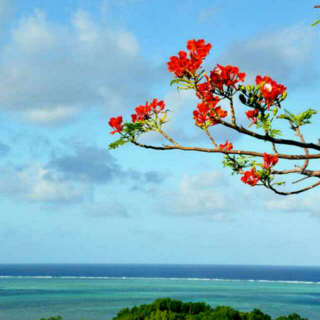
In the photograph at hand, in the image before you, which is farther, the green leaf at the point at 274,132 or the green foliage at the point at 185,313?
the green foliage at the point at 185,313

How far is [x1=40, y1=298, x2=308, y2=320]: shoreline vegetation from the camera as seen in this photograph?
42.7 feet

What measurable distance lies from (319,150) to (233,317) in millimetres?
9581

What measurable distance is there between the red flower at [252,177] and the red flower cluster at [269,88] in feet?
3.71

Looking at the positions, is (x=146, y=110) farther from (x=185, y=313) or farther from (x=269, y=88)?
(x=185, y=313)

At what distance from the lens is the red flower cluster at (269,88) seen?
Answer: 5293 mm

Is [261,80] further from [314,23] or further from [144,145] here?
[144,145]

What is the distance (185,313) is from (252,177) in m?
9.54

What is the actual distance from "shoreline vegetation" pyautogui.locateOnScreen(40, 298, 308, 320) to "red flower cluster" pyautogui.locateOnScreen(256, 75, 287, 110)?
29.5 ft

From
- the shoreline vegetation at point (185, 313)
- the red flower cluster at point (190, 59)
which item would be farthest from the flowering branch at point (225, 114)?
the shoreline vegetation at point (185, 313)

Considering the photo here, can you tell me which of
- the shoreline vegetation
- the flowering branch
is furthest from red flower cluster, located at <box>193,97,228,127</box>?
the shoreline vegetation

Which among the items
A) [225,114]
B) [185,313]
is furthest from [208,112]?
[185,313]

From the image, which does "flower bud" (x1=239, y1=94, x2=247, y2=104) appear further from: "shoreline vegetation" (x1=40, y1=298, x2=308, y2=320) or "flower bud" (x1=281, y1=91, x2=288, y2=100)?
"shoreline vegetation" (x1=40, y1=298, x2=308, y2=320)

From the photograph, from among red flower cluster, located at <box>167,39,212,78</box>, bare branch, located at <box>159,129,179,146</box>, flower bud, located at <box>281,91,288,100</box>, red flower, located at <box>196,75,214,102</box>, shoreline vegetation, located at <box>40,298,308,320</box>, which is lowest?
shoreline vegetation, located at <box>40,298,308,320</box>

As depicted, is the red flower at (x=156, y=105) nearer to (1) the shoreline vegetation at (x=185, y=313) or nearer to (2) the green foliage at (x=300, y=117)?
(2) the green foliage at (x=300, y=117)
